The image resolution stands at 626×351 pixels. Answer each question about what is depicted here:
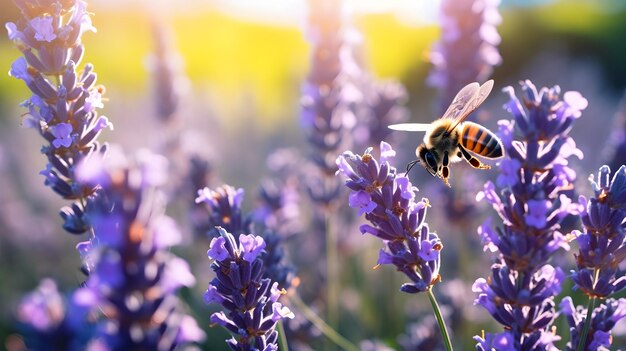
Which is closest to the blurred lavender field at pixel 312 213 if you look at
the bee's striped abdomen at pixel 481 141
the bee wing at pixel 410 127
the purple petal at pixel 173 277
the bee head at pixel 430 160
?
the purple petal at pixel 173 277

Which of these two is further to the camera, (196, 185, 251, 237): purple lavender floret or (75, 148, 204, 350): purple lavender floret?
(196, 185, 251, 237): purple lavender floret

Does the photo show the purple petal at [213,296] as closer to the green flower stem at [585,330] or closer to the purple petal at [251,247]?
the purple petal at [251,247]

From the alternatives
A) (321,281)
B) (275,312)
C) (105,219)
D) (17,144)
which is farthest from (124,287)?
(17,144)

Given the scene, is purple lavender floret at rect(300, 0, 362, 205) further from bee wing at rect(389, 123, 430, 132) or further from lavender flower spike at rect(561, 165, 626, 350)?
lavender flower spike at rect(561, 165, 626, 350)

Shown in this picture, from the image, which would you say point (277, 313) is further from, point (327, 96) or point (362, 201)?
point (327, 96)

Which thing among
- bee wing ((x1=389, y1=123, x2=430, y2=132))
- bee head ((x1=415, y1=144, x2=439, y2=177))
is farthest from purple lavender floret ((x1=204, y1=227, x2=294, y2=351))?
bee head ((x1=415, y1=144, x2=439, y2=177))

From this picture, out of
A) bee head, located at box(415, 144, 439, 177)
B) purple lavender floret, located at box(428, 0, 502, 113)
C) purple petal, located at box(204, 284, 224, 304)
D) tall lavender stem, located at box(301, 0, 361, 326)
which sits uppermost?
purple lavender floret, located at box(428, 0, 502, 113)

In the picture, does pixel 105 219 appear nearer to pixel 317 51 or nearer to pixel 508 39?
pixel 317 51
